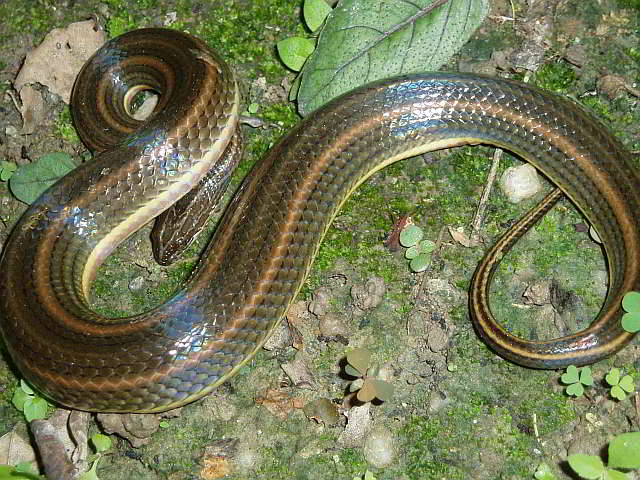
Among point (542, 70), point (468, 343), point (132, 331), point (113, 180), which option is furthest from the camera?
point (542, 70)

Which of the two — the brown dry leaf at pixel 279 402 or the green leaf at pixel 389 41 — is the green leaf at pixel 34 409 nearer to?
the brown dry leaf at pixel 279 402

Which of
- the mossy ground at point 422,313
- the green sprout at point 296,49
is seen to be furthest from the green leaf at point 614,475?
the green sprout at point 296,49

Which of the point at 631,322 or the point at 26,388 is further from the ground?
the point at 26,388

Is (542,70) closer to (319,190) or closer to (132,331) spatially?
(319,190)

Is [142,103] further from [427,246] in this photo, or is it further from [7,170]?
[427,246]

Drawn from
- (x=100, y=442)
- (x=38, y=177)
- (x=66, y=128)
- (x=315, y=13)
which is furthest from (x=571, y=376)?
(x=66, y=128)

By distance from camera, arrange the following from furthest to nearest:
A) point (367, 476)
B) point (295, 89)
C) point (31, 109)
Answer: point (31, 109)
point (295, 89)
point (367, 476)

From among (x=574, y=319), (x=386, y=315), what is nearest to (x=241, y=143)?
(x=386, y=315)
